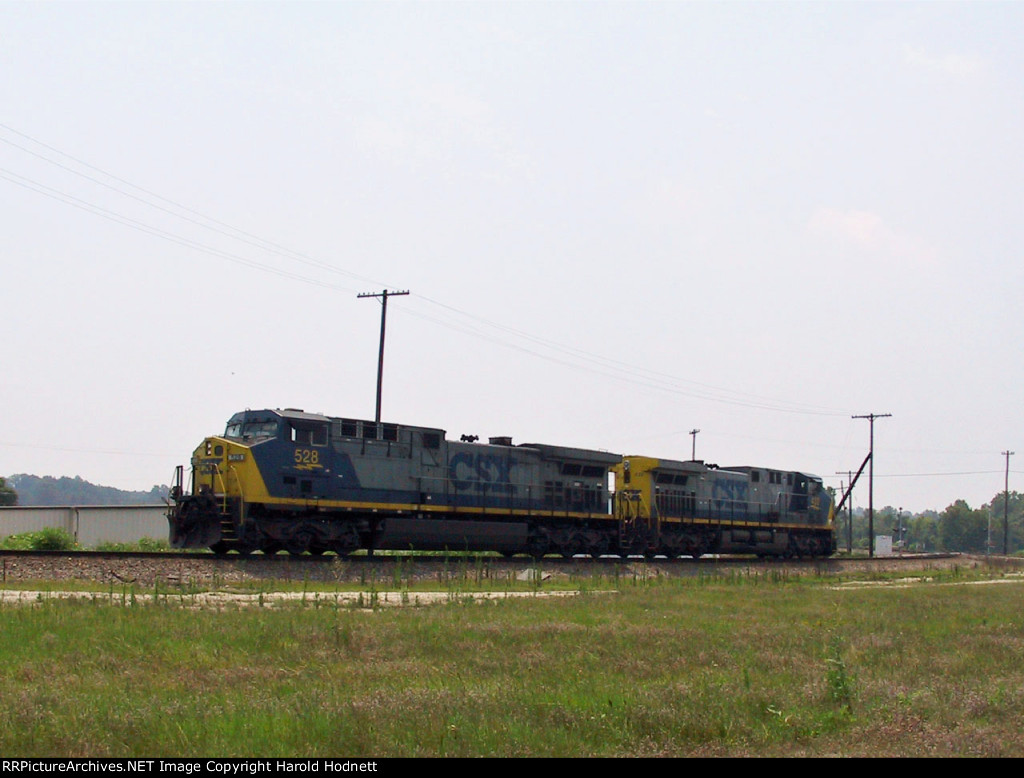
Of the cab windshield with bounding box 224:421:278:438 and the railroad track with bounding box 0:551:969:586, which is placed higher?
the cab windshield with bounding box 224:421:278:438

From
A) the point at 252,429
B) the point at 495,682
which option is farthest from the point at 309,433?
the point at 495,682

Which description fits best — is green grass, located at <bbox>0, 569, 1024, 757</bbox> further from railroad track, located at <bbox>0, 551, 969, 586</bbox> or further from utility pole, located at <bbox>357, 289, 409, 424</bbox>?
utility pole, located at <bbox>357, 289, 409, 424</bbox>

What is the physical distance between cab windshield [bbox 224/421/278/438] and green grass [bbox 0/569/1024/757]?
8.25 m

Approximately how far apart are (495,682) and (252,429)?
16638 mm


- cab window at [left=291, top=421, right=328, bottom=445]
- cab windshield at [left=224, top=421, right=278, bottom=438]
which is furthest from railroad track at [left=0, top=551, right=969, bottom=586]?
cab windshield at [left=224, top=421, right=278, bottom=438]

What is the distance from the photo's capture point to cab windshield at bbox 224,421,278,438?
1004 inches

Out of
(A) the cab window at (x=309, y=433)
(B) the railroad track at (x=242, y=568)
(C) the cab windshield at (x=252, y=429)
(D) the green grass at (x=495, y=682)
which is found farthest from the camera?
(A) the cab window at (x=309, y=433)

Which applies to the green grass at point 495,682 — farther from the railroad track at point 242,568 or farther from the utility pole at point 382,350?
the utility pole at point 382,350

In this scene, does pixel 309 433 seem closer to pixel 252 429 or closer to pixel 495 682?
pixel 252 429

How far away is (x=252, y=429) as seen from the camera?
84.7 feet

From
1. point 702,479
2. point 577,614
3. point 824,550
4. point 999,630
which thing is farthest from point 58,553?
point 824,550

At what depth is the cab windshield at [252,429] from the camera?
2550cm

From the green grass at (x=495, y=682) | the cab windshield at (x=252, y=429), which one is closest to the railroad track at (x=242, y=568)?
the cab windshield at (x=252, y=429)

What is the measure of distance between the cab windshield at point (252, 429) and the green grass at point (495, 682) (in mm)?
8249
